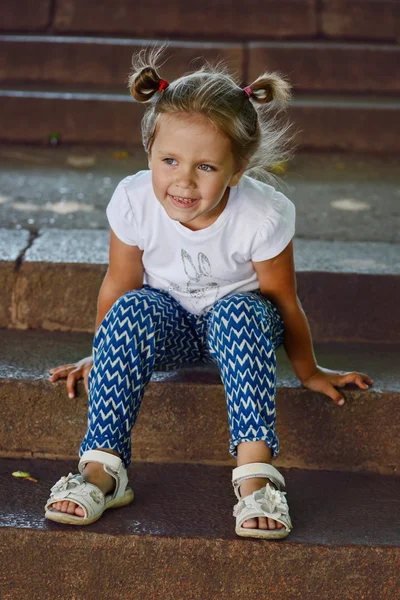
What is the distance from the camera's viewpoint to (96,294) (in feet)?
9.41

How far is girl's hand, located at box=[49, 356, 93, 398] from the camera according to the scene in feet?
8.00

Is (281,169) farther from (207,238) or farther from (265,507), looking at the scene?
(265,507)

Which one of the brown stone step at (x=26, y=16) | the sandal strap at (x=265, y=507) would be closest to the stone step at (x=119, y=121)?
the brown stone step at (x=26, y=16)

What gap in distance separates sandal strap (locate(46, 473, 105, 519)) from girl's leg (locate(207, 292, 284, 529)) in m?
0.36

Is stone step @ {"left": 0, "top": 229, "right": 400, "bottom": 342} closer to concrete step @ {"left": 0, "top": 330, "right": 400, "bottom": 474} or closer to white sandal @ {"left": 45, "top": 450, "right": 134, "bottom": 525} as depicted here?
concrete step @ {"left": 0, "top": 330, "right": 400, "bottom": 474}

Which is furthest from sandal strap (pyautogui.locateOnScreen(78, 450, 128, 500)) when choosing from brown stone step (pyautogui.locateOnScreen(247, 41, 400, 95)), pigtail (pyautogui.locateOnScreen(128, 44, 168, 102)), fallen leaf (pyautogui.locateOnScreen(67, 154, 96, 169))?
brown stone step (pyautogui.locateOnScreen(247, 41, 400, 95))

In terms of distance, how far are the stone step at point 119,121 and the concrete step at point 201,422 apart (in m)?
2.33

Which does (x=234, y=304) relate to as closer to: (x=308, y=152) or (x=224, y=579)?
(x=224, y=579)

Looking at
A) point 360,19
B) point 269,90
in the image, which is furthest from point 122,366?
point 360,19

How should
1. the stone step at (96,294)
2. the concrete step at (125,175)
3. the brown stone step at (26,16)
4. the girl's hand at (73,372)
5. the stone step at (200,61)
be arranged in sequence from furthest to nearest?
the brown stone step at (26,16), the stone step at (200,61), the concrete step at (125,175), the stone step at (96,294), the girl's hand at (73,372)

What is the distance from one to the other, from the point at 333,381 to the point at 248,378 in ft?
1.27

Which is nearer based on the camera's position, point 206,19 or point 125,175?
point 125,175

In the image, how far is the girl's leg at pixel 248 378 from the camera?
2150 millimetres

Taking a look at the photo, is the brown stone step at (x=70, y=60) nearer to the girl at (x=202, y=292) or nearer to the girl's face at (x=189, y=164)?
the girl at (x=202, y=292)
